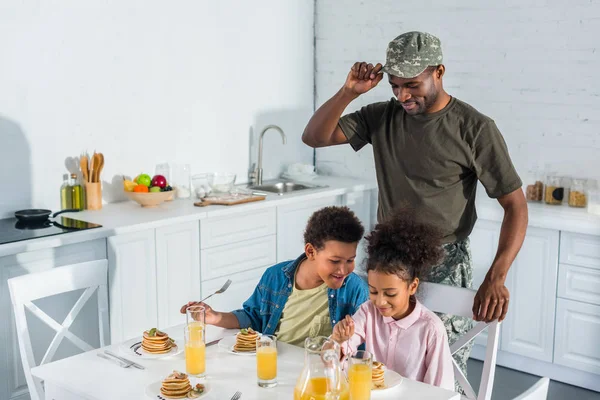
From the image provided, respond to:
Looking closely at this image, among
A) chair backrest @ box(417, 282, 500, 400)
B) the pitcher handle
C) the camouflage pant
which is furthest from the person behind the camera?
the camouflage pant

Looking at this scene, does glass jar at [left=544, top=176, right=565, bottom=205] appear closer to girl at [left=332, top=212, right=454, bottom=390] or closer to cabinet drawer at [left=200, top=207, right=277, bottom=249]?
cabinet drawer at [left=200, top=207, right=277, bottom=249]

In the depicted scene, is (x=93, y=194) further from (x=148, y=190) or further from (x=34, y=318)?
(x=34, y=318)

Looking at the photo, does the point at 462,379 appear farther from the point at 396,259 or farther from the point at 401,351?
the point at 396,259

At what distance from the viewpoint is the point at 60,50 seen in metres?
A: 3.41

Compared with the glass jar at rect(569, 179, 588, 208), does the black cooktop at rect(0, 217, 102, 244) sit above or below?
below

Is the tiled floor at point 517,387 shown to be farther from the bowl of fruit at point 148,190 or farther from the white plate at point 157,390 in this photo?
the white plate at point 157,390

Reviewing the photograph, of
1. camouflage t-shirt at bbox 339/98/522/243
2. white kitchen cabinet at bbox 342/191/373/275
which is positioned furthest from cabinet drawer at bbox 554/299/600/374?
camouflage t-shirt at bbox 339/98/522/243

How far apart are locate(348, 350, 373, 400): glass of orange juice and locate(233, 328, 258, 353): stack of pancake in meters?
0.43

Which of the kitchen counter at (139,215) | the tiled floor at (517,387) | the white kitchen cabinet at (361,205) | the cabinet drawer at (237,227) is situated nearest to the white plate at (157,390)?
A: the kitchen counter at (139,215)

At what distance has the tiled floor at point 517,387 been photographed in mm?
3514

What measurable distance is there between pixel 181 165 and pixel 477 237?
5.02 feet

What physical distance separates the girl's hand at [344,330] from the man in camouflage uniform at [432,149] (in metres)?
0.59

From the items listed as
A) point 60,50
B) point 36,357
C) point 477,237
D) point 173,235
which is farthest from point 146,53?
point 477,237

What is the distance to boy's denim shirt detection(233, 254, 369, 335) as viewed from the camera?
2.28 meters
